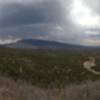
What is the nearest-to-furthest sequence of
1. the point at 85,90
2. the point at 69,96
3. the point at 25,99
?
the point at 25,99 < the point at 69,96 < the point at 85,90

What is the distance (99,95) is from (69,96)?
3.36ft

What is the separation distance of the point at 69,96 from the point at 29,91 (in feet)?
4.64

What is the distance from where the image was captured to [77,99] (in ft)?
30.0

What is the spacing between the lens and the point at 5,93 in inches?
348

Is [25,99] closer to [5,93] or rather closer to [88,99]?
[5,93]

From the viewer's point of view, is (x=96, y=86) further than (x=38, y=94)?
Yes

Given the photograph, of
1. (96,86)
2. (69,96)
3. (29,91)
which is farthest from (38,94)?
(96,86)

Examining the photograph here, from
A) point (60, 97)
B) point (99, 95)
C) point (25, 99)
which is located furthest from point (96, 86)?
point (25, 99)

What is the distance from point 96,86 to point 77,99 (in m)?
2.02

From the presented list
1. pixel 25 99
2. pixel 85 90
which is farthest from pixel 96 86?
pixel 25 99

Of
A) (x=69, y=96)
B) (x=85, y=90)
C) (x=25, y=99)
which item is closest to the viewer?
(x=25, y=99)

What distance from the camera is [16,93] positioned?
9031 mm

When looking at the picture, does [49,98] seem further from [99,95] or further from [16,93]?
[99,95]

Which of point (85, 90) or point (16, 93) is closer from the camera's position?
point (16, 93)
